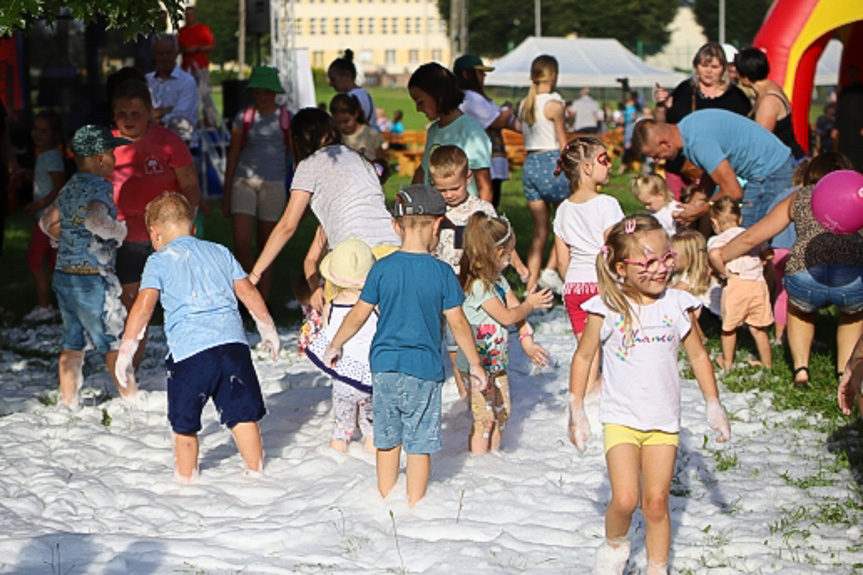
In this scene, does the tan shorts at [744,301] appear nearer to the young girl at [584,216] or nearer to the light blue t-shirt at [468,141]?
the young girl at [584,216]

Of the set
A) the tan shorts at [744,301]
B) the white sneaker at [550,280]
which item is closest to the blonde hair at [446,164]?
the tan shorts at [744,301]

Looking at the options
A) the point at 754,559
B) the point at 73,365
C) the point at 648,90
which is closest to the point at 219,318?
the point at 73,365

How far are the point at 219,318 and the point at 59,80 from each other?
14927mm

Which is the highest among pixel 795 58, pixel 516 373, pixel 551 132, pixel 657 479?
pixel 795 58

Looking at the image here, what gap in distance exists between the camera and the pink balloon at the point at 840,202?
6172 mm

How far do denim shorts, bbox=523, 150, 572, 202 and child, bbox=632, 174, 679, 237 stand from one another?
1447mm

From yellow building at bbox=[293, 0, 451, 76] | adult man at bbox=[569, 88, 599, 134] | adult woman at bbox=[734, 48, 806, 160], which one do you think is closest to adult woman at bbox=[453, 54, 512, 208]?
adult woman at bbox=[734, 48, 806, 160]

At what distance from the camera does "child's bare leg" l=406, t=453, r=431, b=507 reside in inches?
215

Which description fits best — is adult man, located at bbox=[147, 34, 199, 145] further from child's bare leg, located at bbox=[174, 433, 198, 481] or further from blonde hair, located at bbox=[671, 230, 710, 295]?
child's bare leg, located at bbox=[174, 433, 198, 481]

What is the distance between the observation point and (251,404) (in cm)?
587

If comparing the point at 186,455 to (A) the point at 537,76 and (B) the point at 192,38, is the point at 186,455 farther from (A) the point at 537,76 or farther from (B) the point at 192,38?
(B) the point at 192,38

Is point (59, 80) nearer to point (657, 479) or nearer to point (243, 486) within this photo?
point (243, 486)

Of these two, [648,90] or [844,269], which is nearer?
[844,269]

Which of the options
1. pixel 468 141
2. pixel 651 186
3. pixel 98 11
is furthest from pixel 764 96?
pixel 98 11
